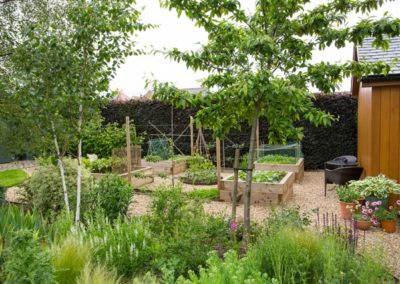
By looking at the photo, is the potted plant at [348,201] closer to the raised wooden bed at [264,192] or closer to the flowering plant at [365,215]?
the flowering plant at [365,215]

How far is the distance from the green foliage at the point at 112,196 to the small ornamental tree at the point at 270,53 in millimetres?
1874

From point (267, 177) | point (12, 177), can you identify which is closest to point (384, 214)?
point (267, 177)

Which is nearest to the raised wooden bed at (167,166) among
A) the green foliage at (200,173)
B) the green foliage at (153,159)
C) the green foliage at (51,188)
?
the green foliage at (153,159)

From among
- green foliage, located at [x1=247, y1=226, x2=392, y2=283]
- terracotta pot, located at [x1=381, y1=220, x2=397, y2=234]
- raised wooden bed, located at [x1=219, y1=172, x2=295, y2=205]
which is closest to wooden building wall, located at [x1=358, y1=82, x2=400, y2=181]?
terracotta pot, located at [x1=381, y1=220, x2=397, y2=234]

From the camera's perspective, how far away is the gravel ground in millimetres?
4676

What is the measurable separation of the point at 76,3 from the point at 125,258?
12.0 ft

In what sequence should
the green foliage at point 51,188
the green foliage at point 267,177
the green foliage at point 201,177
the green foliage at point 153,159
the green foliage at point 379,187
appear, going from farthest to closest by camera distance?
1. the green foliage at point 153,159
2. the green foliage at point 201,177
3. the green foliage at point 267,177
4. the green foliage at point 51,188
5. the green foliage at point 379,187

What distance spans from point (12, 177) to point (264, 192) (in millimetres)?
8128

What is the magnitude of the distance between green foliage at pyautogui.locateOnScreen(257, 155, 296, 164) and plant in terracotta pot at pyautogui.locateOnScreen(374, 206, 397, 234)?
4563mm

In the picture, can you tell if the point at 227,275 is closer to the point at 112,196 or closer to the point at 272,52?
the point at 272,52

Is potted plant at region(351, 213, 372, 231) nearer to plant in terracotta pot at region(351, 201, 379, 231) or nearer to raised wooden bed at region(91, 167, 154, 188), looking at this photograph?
plant in terracotta pot at region(351, 201, 379, 231)

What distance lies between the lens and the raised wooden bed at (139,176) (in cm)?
909

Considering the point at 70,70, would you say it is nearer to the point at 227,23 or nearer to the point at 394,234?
the point at 227,23

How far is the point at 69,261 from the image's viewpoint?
2.96 metres
